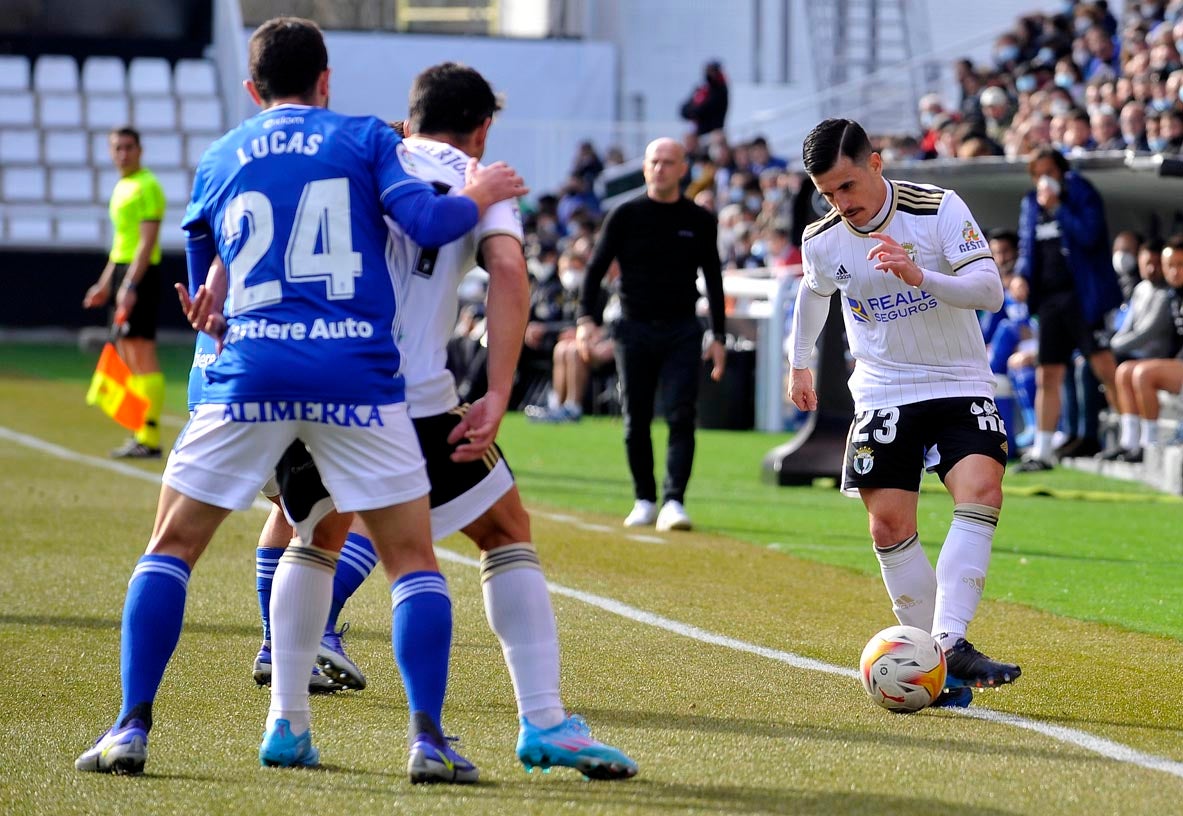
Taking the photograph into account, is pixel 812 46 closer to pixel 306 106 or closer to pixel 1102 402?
pixel 1102 402

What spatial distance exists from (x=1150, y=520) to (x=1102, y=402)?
3.72 m

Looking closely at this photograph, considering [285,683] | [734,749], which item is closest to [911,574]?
A: [734,749]

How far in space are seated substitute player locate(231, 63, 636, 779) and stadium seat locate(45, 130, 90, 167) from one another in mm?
31598

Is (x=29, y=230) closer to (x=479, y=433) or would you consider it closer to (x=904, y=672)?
(x=904, y=672)

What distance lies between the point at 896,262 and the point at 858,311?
673mm

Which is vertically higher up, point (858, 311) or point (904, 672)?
point (858, 311)

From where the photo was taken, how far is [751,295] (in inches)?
767

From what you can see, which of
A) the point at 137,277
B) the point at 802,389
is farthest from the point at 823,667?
the point at 137,277

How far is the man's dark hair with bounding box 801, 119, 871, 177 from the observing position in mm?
5555

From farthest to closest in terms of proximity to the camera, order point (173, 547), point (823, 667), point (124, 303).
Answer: point (124, 303)
point (823, 667)
point (173, 547)

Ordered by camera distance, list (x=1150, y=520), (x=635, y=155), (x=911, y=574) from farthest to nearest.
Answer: (x=635, y=155), (x=1150, y=520), (x=911, y=574)

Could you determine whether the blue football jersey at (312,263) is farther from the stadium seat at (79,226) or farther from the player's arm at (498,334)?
the stadium seat at (79,226)

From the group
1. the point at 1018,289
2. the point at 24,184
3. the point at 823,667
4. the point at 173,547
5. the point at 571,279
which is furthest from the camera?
the point at 24,184

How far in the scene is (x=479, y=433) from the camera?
4363 mm
